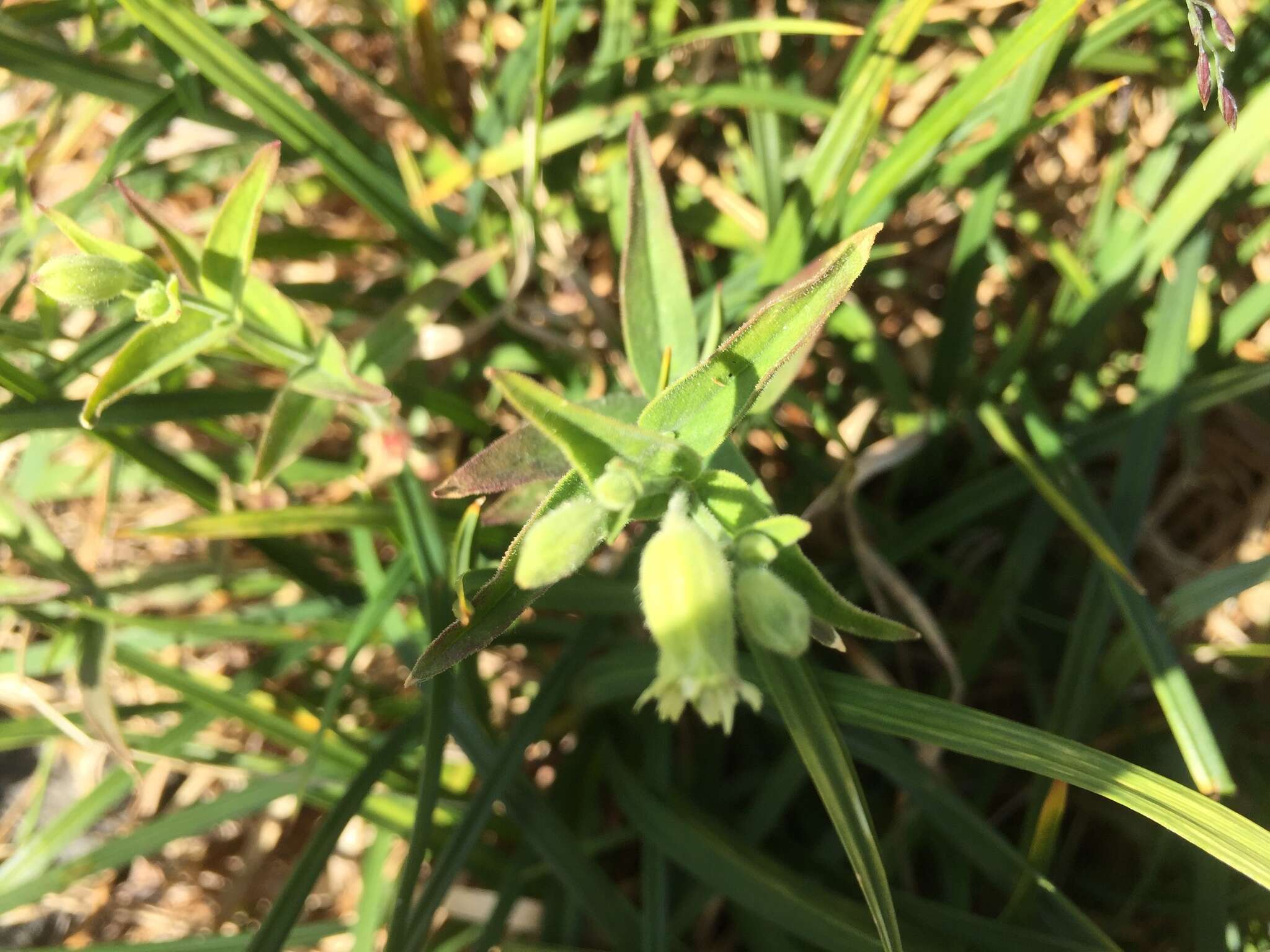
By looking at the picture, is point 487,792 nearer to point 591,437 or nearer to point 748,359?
point 591,437

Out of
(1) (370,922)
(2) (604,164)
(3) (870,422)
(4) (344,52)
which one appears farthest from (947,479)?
(4) (344,52)

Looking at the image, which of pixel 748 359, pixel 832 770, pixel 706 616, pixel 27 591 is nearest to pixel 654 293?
pixel 748 359

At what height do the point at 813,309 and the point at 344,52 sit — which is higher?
the point at 344,52

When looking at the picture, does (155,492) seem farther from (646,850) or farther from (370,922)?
(646,850)

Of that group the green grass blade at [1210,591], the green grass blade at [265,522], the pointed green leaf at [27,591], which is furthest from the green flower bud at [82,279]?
the green grass blade at [1210,591]

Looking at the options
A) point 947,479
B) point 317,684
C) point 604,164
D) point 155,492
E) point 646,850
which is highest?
point 604,164
